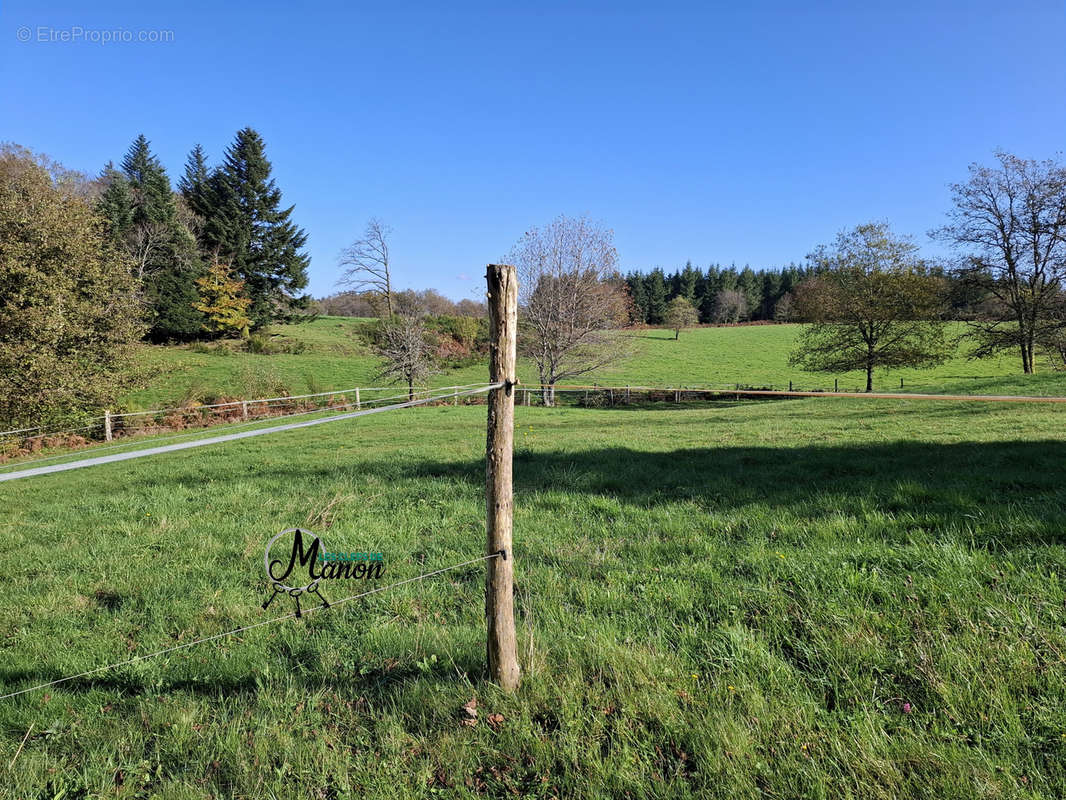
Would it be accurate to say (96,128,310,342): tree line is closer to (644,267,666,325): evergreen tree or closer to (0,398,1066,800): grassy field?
(0,398,1066,800): grassy field

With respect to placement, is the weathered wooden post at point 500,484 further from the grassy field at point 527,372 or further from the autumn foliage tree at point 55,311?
the grassy field at point 527,372

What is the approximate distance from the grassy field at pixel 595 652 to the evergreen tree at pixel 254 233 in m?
47.0

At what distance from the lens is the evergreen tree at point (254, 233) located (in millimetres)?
46875

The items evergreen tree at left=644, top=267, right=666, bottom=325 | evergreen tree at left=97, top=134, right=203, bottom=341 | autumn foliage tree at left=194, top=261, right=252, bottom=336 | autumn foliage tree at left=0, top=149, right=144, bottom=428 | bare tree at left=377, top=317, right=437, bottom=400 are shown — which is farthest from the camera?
evergreen tree at left=644, top=267, right=666, bottom=325

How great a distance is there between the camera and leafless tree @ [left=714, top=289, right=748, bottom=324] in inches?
3659

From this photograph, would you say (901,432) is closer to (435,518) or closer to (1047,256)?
(435,518)

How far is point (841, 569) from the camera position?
3.72 metres

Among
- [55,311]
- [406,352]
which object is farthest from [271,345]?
[55,311]

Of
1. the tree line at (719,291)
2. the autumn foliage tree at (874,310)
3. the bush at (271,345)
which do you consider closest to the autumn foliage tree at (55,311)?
the bush at (271,345)

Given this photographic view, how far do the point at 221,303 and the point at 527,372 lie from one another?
2627cm

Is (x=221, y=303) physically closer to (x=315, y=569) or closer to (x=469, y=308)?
(x=469, y=308)

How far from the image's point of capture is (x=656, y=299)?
304ft

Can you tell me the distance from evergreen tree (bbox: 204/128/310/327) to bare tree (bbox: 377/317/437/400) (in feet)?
70.8

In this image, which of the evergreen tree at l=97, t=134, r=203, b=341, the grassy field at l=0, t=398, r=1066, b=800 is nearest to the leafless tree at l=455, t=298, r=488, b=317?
the evergreen tree at l=97, t=134, r=203, b=341
